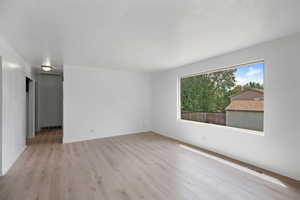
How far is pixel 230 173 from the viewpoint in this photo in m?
2.63

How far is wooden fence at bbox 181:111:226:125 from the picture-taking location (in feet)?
12.4

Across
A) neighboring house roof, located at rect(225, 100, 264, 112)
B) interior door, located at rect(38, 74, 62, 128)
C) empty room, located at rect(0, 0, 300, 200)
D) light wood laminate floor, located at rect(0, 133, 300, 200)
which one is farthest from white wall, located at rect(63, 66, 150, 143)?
neighboring house roof, located at rect(225, 100, 264, 112)

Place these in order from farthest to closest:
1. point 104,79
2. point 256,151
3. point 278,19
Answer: point 104,79, point 256,151, point 278,19

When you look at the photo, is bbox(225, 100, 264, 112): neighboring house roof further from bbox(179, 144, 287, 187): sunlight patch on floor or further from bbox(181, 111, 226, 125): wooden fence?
bbox(179, 144, 287, 187): sunlight patch on floor

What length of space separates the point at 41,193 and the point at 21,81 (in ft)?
9.60

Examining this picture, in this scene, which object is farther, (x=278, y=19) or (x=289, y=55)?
(x=289, y=55)

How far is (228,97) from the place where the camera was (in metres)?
3.65

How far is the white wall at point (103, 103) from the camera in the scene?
468 centimetres

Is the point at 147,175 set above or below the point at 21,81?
below

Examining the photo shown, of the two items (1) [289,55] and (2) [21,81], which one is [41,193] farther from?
(1) [289,55]

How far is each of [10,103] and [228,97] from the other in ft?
15.5

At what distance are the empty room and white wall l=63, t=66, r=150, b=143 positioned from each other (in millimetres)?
44

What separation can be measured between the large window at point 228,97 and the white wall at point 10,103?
4321 millimetres

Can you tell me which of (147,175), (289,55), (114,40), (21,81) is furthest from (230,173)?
(21,81)
